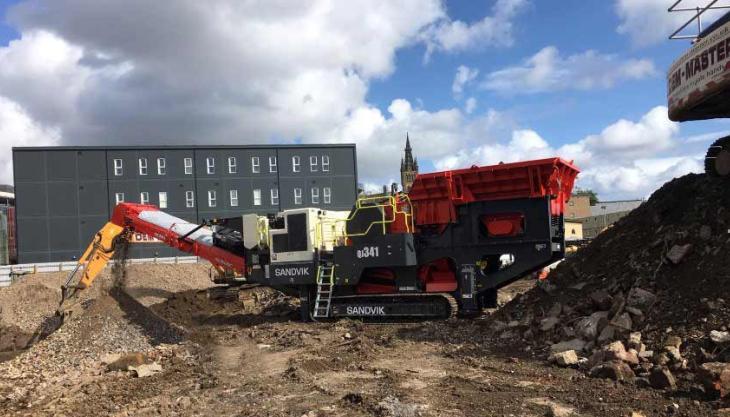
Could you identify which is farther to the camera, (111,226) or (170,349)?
(111,226)

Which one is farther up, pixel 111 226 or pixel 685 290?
pixel 111 226

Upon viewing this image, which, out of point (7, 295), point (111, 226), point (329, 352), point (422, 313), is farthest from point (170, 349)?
point (7, 295)

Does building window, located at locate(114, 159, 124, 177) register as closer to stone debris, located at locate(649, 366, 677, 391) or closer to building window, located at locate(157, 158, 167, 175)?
building window, located at locate(157, 158, 167, 175)

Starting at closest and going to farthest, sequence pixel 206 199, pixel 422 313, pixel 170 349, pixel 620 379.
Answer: pixel 620 379, pixel 170 349, pixel 422 313, pixel 206 199

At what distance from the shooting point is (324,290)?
1337 centimetres

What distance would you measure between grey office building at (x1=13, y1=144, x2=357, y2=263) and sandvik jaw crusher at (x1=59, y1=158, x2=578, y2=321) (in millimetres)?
29124

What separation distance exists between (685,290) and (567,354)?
1.81m

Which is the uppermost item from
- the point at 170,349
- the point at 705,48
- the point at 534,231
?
the point at 705,48

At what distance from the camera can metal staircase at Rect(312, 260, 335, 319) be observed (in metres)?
13.2

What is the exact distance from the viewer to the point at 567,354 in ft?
24.3

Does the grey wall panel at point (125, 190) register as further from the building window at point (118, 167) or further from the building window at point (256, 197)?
the building window at point (256, 197)

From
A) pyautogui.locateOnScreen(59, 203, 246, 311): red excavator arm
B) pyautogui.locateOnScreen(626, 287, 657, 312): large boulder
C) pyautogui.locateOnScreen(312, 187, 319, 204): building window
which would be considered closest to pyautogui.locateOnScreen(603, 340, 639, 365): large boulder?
pyautogui.locateOnScreen(626, 287, 657, 312): large boulder

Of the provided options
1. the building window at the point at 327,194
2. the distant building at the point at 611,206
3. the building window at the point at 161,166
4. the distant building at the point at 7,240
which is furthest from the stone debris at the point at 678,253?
the distant building at the point at 611,206

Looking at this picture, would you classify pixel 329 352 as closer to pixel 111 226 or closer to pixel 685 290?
pixel 685 290
